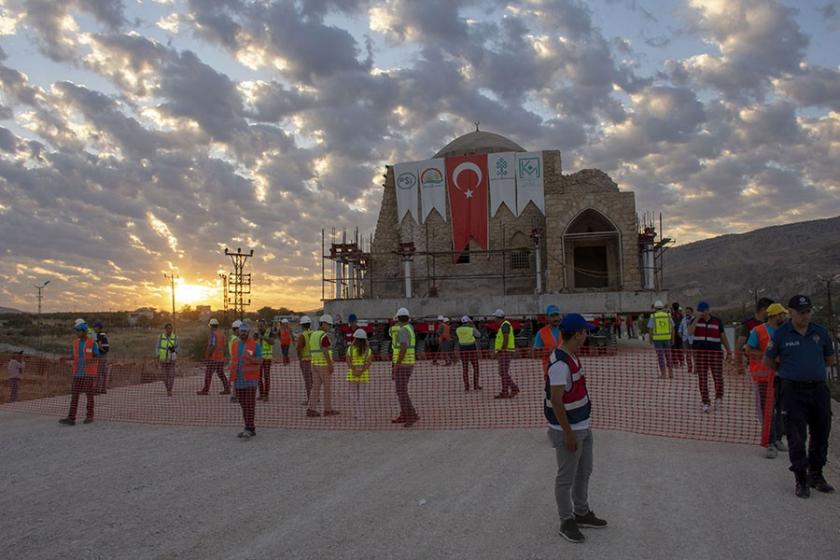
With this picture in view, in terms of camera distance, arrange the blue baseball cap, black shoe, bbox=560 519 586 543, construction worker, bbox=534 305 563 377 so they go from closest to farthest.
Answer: black shoe, bbox=560 519 586 543 → the blue baseball cap → construction worker, bbox=534 305 563 377

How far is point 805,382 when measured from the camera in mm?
5730

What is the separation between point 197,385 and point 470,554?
13247mm

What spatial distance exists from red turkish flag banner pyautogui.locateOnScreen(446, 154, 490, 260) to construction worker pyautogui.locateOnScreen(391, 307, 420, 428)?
886 inches

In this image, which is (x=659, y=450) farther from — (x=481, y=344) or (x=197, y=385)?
(x=481, y=344)

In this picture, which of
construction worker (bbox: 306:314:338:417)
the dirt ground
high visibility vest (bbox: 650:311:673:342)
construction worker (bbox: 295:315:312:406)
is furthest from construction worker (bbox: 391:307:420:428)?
high visibility vest (bbox: 650:311:673:342)

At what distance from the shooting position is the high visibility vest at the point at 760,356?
23.2ft

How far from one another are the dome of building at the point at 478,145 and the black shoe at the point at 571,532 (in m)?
31.4

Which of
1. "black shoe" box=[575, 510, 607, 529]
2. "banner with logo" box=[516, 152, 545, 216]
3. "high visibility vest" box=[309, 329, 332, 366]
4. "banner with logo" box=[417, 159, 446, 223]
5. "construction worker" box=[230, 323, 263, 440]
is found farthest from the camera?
"banner with logo" box=[417, 159, 446, 223]

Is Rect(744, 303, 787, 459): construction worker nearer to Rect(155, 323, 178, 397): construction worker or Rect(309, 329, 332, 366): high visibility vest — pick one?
Rect(309, 329, 332, 366): high visibility vest

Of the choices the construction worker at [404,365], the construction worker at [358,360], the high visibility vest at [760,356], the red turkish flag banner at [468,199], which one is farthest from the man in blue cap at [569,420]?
the red turkish flag banner at [468,199]

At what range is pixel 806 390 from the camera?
574cm

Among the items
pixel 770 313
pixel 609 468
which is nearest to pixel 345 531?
pixel 609 468

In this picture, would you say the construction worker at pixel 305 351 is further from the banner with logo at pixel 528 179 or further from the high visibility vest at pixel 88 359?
the banner with logo at pixel 528 179

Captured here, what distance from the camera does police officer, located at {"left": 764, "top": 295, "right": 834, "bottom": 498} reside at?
5.68 metres
